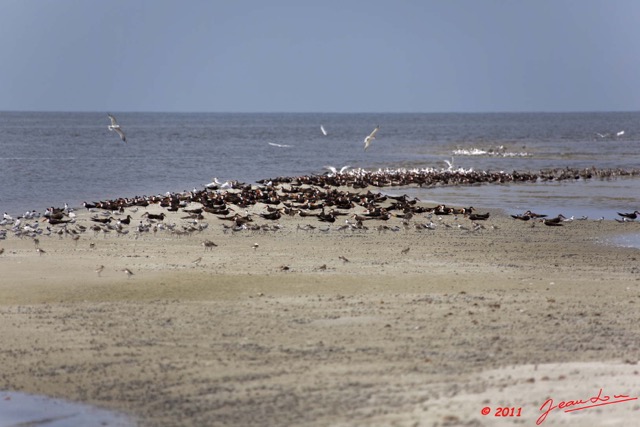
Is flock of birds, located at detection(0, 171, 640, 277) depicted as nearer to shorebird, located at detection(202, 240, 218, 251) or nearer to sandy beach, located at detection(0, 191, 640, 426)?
shorebird, located at detection(202, 240, 218, 251)

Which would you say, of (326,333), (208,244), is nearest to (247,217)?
(208,244)

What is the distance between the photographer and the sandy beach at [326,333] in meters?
7.49

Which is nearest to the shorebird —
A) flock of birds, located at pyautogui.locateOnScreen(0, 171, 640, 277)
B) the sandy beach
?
flock of birds, located at pyautogui.locateOnScreen(0, 171, 640, 277)

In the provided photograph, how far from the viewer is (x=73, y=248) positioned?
1625cm

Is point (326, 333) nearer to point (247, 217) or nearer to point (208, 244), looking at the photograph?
point (208, 244)

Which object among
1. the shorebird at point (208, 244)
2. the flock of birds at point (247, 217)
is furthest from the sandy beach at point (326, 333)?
the flock of birds at point (247, 217)

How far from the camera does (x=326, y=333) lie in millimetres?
9625

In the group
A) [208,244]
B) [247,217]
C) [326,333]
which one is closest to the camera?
[326,333]

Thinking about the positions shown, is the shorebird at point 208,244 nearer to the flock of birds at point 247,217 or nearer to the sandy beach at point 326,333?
the flock of birds at point 247,217

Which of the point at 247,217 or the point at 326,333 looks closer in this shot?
the point at 326,333

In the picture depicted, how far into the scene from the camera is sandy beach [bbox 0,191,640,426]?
7.49 metres

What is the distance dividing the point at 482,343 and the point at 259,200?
14.6 meters

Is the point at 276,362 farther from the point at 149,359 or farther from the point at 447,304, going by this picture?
the point at 447,304

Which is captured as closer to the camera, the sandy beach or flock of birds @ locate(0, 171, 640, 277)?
the sandy beach
